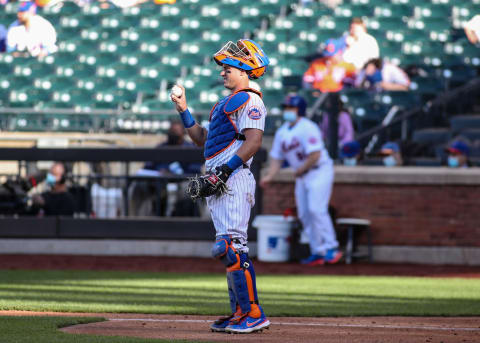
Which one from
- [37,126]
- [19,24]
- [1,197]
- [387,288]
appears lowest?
[387,288]

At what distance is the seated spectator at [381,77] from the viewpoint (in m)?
17.3

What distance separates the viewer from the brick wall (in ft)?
41.9

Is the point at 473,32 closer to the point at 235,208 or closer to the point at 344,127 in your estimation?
the point at 344,127

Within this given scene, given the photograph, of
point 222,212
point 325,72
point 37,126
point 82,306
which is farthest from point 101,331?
point 37,126

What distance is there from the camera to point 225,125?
5.80 metres

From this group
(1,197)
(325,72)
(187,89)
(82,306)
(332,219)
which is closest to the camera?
(82,306)

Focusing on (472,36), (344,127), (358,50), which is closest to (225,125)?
(344,127)

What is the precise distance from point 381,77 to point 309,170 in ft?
19.7

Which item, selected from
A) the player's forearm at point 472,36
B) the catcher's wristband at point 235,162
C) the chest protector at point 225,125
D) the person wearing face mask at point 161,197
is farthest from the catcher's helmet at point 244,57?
the player's forearm at point 472,36

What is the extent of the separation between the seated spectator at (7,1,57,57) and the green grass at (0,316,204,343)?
1802 centimetres

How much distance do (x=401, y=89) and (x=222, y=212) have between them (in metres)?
12.8

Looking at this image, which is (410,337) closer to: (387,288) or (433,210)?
(387,288)

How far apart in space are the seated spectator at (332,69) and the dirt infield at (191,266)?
17.8 feet

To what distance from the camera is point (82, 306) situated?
7234 mm
